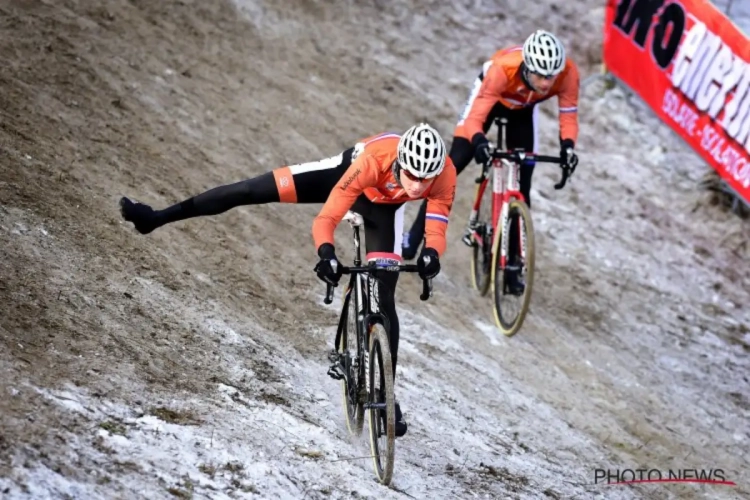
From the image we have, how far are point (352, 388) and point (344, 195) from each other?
4.70ft

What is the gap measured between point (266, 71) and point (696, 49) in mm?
6053

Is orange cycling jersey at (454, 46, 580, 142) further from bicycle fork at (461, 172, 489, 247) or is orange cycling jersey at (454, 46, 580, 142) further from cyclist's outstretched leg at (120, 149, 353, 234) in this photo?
cyclist's outstretched leg at (120, 149, 353, 234)

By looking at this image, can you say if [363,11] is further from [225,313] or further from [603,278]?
[225,313]

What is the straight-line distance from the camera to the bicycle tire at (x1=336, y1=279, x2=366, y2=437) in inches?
254

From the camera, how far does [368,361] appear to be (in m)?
6.18

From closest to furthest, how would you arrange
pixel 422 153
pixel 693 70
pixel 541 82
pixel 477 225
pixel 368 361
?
pixel 422 153 < pixel 368 361 < pixel 541 82 < pixel 477 225 < pixel 693 70

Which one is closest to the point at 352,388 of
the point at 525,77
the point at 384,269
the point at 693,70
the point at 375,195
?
the point at 384,269

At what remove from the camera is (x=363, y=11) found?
1509cm

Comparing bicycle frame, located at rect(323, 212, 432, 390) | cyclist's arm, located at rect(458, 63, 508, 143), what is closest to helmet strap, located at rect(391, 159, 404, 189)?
bicycle frame, located at rect(323, 212, 432, 390)

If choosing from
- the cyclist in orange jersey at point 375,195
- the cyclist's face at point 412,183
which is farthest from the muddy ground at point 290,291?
the cyclist's face at point 412,183

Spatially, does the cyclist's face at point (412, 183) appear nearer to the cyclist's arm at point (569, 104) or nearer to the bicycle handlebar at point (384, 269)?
the bicycle handlebar at point (384, 269)

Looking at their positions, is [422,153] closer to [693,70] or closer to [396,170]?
[396,170]

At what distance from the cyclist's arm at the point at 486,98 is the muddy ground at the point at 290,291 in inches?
74.1

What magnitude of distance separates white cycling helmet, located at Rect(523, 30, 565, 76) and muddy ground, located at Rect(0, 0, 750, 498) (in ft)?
8.90
